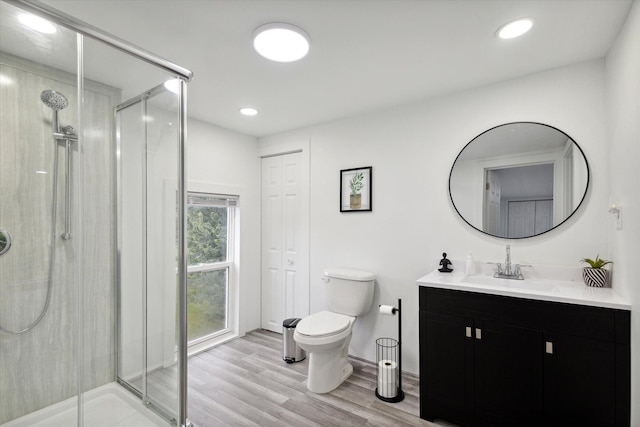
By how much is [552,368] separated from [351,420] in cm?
122

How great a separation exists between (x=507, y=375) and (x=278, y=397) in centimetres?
154

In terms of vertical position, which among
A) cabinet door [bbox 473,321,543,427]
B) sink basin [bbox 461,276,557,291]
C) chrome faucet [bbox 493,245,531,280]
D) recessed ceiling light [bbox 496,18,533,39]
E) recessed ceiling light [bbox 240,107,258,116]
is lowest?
cabinet door [bbox 473,321,543,427]

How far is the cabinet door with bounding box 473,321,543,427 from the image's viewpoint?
166cm

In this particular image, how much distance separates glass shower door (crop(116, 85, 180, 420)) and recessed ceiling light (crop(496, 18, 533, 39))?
1.87 m

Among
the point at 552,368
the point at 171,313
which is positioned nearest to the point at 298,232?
the point at 171,313

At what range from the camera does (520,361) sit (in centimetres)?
170

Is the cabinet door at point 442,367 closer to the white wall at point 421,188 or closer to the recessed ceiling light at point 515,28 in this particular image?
the white wall at point 421,188

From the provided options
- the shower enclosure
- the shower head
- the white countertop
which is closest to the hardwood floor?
the shower enclosure

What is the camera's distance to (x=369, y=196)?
9.29 ft

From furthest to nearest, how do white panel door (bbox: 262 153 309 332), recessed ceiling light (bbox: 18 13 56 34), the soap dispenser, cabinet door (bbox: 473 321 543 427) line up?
white panel door (bbox: 262 153 309 332), the soap dispenser, cabinet door (bbox: 473 321 543 427), recessed ceiling light (bbox: 18 13 56 34)

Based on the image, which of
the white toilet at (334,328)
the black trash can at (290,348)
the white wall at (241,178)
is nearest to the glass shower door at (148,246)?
the white toilet at (334,328)

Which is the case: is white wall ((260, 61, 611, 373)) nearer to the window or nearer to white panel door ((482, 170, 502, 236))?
white panel door ((482, 170, 502, 236))

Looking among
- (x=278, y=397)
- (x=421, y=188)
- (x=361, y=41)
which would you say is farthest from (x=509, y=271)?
(x=278, y=397)

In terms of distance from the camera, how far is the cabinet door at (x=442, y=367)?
187 centimetres
